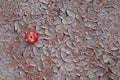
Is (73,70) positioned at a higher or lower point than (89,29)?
lower

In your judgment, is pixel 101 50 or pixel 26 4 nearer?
pixel 101 50

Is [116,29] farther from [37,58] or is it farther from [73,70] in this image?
[37,58]

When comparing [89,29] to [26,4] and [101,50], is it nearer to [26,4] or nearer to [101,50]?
[101,50]

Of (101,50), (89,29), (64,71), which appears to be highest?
(89,29)

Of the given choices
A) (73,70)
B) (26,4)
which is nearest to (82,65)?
(73,70)

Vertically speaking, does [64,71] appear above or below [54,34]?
below

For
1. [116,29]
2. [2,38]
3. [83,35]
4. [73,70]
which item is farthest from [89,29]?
[2,38]
